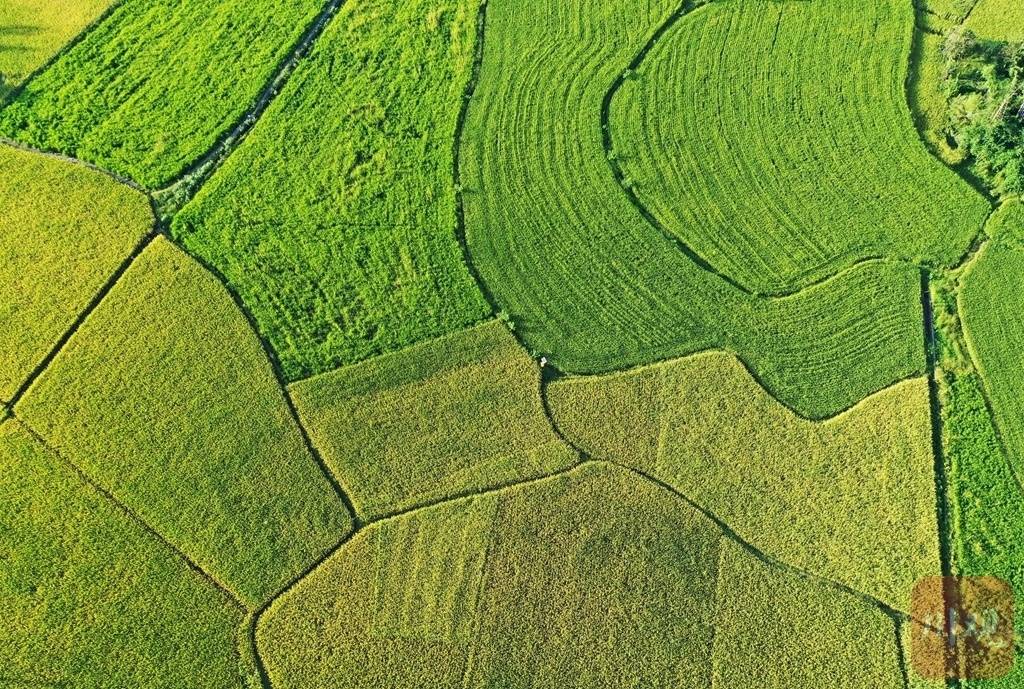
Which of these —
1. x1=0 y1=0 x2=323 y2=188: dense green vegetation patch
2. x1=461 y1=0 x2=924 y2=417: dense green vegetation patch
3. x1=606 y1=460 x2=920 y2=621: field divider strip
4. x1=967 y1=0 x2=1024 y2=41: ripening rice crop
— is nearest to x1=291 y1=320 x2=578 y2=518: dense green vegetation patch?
x1=461 y1=0 x2=924 y2=417: dense green vegetation patch

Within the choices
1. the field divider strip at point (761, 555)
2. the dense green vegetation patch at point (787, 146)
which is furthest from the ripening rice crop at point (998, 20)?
the field divider strip at point (761, 555)

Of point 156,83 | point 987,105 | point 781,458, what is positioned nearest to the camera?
point 781,458

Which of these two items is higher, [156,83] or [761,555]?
[156,83]

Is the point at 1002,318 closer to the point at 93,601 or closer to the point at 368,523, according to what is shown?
the point at 368,523

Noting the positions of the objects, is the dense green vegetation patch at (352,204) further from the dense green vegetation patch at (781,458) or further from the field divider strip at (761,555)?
the field divider strip at (761,555)

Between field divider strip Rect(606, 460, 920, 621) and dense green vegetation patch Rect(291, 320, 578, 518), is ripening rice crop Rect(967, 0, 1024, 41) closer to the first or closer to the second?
field divider strip Rect(606, 460, 920, 621)

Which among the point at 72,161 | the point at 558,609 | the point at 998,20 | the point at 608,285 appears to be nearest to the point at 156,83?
the point at 72,161

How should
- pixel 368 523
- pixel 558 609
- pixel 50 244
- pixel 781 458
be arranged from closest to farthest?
pixel 558 609, pixel 368 523, pixel 781 458, pixel 50 244
